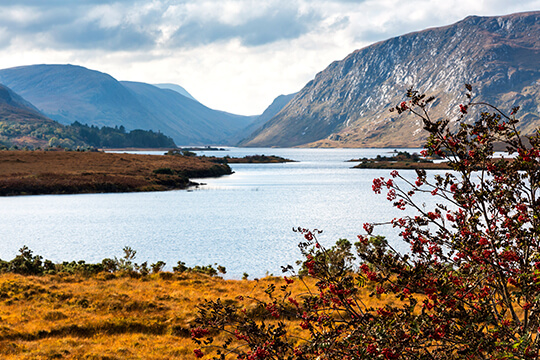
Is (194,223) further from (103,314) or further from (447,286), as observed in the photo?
(447,286)

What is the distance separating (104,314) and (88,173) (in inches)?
4437

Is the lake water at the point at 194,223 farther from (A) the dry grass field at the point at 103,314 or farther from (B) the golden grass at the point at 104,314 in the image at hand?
(A) the dry grass field at the point at 103,314

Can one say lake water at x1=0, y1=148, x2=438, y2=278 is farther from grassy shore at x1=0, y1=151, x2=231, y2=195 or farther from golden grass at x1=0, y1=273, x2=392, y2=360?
golden grass at x1=0, y1=273, x2=392, y2=360

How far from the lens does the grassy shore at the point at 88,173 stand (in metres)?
116

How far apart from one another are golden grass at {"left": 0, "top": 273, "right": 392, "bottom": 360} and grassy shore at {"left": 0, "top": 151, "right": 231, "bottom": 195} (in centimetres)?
8844

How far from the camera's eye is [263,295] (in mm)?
30172

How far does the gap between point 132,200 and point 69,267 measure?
232 feet

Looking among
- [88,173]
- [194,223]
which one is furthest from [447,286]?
[88,173]

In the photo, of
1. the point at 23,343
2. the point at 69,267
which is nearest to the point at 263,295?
the point at 23,343

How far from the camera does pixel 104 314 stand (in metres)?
26.0

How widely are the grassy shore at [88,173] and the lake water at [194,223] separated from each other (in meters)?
6.71

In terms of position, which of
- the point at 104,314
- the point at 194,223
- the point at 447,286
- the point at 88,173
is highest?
the point at 447,286

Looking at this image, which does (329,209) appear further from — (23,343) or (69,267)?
(23,343)

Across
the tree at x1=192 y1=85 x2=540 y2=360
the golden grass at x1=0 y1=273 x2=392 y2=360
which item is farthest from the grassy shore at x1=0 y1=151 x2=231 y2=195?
the tree at x1=192 y1=85 x2=540 y2=360
